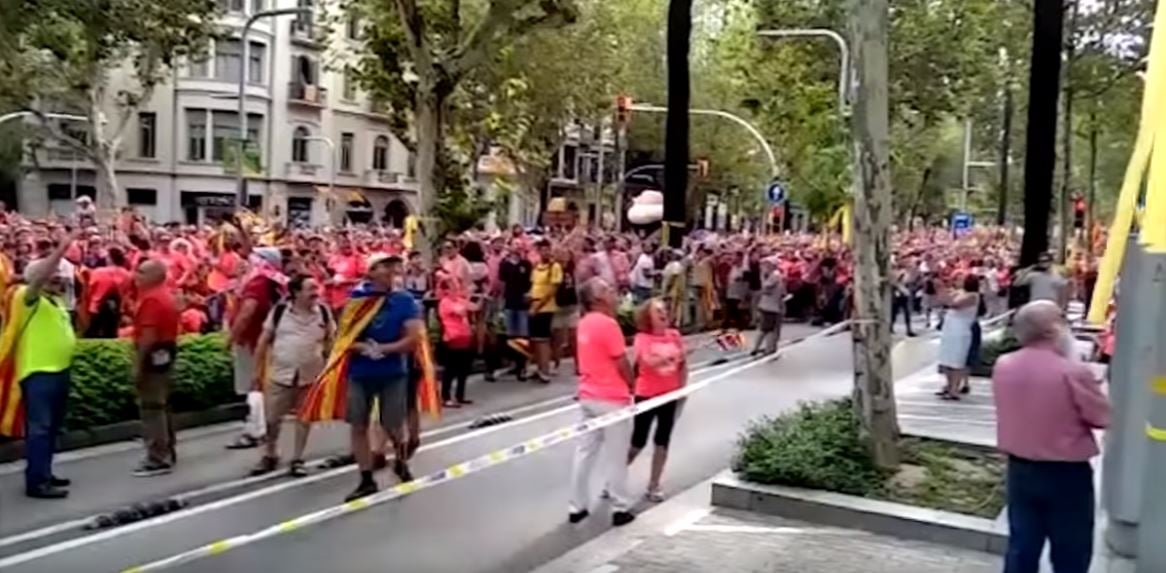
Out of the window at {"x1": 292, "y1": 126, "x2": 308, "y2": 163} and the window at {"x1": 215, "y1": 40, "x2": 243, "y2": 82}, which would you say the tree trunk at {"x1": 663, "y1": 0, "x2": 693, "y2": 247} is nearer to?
the window at {"x1": 215, "y1": 40, "x2": 243, "y2": 82}

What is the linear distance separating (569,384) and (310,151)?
49489 millimetres

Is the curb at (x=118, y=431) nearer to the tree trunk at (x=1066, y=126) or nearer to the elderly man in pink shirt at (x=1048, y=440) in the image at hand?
the elderly man in pink shirt at (x=1048, y=440)

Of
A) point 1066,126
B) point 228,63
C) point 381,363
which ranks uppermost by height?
point 228,63

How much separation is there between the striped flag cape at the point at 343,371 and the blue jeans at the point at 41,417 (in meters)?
1.68

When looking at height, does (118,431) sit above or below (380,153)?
below

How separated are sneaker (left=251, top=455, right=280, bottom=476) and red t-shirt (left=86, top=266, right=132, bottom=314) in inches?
180

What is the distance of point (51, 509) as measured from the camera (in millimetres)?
9695

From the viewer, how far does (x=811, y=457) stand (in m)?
10.3

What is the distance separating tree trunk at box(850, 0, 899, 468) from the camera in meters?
10.7

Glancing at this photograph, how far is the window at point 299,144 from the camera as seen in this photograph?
6438 cm

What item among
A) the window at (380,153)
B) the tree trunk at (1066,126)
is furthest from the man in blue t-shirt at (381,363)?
the window at (380,153)

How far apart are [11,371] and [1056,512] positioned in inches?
269

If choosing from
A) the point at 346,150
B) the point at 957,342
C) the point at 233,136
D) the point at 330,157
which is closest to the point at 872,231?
the point at 957,342

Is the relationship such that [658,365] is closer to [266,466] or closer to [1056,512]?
[266,466]
